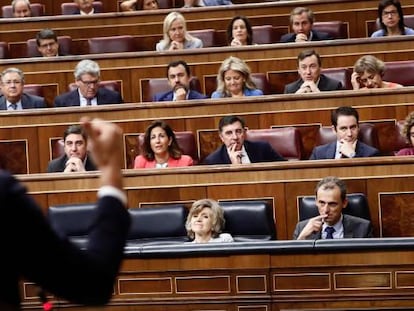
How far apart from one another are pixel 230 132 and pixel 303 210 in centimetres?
58

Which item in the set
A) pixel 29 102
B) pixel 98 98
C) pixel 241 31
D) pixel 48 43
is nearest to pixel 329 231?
pixel 98 98

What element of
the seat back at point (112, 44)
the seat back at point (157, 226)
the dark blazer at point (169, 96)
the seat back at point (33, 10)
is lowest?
the seat back at point (157, 226)

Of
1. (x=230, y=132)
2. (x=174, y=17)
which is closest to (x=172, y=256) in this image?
(x=230, y=132)

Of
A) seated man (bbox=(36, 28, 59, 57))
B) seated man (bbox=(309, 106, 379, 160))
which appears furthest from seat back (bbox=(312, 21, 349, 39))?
seated man (bbox=(309, 106, 379, 160))

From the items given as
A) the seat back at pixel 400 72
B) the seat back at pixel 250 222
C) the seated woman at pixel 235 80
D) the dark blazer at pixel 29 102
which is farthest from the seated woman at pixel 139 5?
the seat back at pixel 250 222

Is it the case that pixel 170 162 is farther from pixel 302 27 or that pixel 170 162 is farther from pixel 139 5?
pixel 139 5

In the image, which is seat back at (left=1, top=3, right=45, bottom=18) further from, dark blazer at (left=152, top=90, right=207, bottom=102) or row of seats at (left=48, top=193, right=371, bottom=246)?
row of seats at (left=48, top=193, right=371, bottom=246)

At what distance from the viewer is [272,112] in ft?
15.4

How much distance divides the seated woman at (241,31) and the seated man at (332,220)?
198 cm

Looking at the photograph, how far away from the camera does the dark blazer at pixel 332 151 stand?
4219 mm

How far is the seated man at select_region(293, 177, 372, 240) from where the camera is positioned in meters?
3.64

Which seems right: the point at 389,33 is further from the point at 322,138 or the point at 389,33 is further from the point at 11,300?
the point at 11,300

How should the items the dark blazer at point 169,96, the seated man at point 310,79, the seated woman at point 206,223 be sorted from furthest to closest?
the dark blazer at point 169,96
the seated man at point 310,79
the seated woman at point 206,223

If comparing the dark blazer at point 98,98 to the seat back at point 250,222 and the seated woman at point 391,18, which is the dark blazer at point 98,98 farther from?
the seat back at point 250,222
